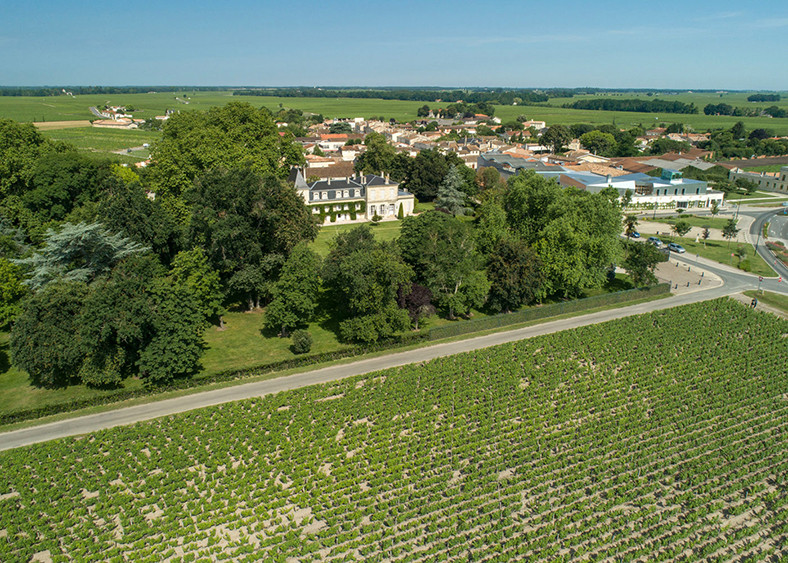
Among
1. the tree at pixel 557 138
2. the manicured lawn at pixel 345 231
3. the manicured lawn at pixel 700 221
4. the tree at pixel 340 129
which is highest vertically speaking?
the tree at pixel 340 129

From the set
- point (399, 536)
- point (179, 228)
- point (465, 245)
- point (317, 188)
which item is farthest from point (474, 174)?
point (399, 536)

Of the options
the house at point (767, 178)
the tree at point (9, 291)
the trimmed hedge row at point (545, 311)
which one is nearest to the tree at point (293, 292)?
the trimmed hedge row at point (545, 311)

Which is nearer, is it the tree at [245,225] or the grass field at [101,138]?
the tree at [245,225]

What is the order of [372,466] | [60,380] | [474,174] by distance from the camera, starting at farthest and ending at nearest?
[474,174] < [60,380] < [372,466]

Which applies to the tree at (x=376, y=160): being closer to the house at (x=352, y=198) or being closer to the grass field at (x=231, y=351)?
the house at (x=352, y=198)

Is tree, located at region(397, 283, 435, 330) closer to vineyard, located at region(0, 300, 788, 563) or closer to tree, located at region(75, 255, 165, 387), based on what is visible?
vineyard, located at region(0, 300, 788, 563)

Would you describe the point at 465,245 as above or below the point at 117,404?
above

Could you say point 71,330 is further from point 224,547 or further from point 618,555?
point 618,555
